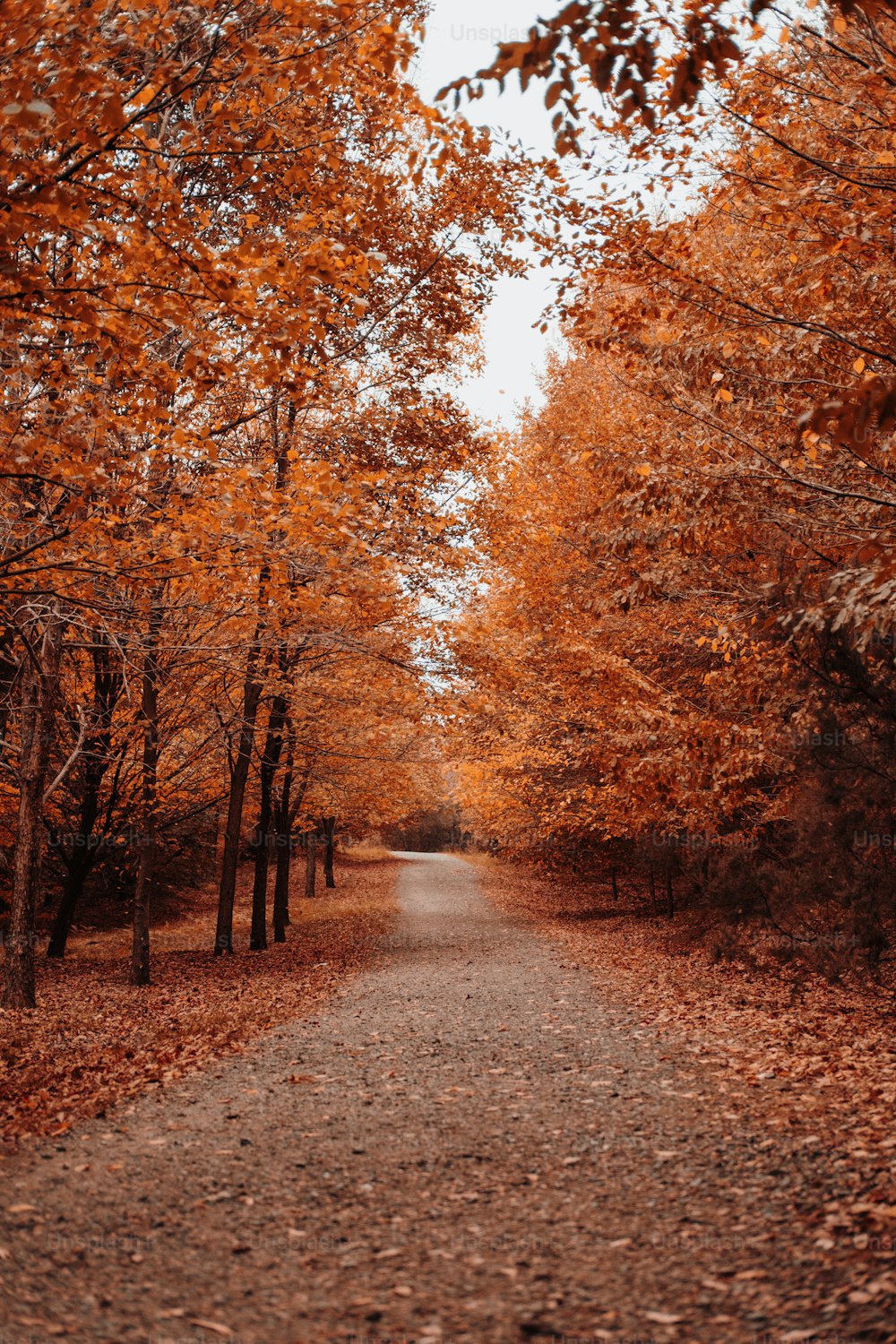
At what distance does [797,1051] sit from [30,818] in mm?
7725

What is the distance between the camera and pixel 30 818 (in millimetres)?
9531

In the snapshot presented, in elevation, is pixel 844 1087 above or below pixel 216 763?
below

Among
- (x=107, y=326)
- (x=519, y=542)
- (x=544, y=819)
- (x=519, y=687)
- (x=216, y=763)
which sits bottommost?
(x=544, y=819)

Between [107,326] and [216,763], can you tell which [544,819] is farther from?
[107,326]

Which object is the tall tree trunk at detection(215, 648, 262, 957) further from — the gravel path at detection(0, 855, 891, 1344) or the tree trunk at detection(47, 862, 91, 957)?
the gravel path at detection(0, 855, 891, 1344)

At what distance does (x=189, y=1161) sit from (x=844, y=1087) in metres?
3.94

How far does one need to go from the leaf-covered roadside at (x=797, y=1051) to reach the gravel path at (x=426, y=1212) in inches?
5.9

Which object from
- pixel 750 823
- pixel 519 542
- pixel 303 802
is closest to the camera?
pixel 750 823

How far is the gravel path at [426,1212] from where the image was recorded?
3.06 metres

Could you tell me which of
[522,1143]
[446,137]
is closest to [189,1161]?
[522,1143]

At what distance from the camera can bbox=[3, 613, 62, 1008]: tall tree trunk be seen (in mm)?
9297

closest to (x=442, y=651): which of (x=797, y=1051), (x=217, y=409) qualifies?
(x=217, y=409)

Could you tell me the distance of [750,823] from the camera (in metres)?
11.5

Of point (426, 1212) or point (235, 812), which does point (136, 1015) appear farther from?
point (426, 1212)
